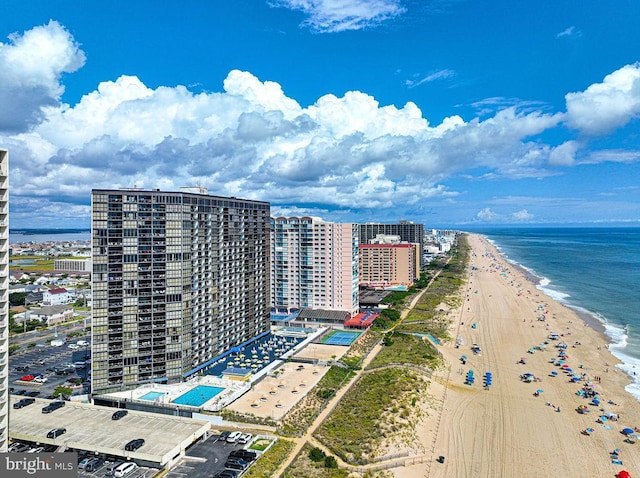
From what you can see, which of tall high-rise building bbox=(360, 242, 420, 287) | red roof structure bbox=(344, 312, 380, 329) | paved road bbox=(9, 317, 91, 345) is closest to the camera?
paved road bbox=(9, 317, 91, 345)

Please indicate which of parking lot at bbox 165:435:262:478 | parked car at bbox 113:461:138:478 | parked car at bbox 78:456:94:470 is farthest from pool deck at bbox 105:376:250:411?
parked car at bbox 113:461:138:478

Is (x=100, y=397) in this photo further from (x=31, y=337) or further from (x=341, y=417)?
(x=31, y=337)

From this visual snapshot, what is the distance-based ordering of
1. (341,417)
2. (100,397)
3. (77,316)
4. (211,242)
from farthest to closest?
(77,316) → (211,242) → (100,397) → (341,417)

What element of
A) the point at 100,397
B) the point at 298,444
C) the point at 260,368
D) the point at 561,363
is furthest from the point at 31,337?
the point at 561,363

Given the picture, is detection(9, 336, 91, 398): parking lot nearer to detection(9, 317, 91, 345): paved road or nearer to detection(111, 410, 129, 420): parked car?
detection(9, 317, 91, 345): paved road

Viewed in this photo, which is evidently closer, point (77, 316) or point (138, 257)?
point (138, 257)

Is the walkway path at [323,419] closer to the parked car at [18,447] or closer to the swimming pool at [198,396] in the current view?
the swimming pool at [198,396]
